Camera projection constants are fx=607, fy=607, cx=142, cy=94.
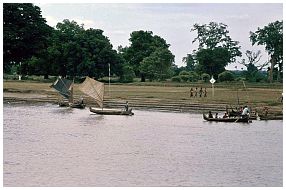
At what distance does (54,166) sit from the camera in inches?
859

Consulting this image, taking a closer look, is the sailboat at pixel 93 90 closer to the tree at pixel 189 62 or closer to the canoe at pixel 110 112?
the canoe at pixel 110 112

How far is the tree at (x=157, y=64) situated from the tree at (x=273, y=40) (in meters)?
10.9

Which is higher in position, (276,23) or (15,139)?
(276,23)

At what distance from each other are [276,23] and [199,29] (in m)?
10.9

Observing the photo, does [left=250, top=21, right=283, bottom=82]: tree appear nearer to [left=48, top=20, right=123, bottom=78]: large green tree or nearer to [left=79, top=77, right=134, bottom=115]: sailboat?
[left=48, top=20, right=123, bottom=78]: large green tree

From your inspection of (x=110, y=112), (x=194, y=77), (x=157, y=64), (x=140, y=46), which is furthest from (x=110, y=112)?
(x=140, y=46)

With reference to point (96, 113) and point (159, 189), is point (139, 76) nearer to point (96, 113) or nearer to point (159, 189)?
point (96, 113)

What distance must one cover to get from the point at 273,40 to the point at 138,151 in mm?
47988

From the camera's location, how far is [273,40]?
2758 inches

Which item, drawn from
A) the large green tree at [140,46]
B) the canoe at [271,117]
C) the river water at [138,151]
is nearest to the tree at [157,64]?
the large green tree at [140,46]

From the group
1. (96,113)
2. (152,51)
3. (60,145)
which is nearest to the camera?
(60,145)

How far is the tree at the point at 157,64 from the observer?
2800 inches

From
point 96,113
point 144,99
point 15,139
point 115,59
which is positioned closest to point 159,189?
point 15,139

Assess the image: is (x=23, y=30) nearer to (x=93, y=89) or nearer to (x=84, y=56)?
(x=84, y=56)
